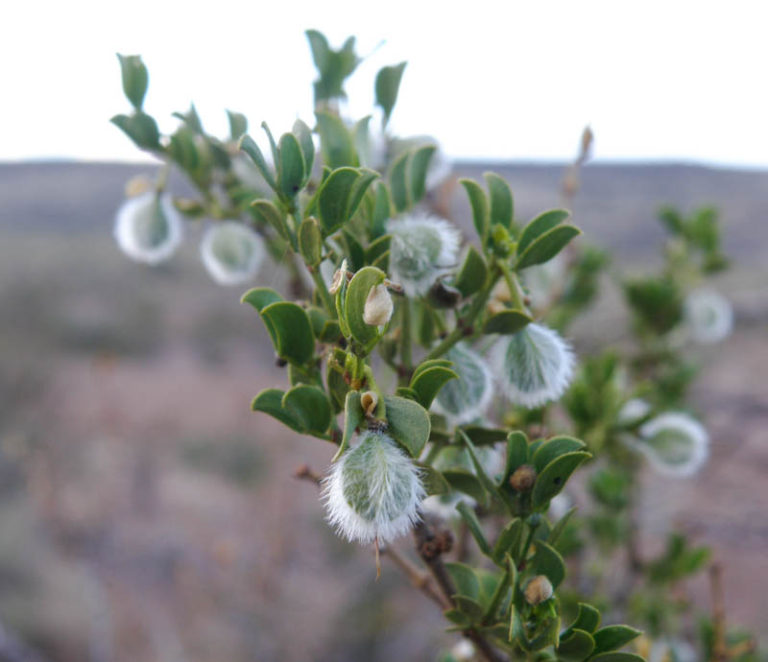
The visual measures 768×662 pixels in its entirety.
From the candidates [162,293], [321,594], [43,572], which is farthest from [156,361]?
[321,594]

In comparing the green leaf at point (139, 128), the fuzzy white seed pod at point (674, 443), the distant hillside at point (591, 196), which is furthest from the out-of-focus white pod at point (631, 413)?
the distant hillside at point (591, 196)

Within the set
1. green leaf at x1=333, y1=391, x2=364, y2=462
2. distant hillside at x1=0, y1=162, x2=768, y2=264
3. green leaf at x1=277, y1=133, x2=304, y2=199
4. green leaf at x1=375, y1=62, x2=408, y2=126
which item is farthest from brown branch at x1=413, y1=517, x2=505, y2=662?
distant hillside at x1=0, y1=162, x2=768, y2=264

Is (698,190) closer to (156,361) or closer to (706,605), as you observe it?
(156,361)

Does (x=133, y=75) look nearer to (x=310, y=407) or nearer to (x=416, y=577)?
(x=310, y=407)

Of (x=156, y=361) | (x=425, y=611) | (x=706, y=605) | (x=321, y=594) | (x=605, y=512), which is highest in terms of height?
(x=605, y=512)

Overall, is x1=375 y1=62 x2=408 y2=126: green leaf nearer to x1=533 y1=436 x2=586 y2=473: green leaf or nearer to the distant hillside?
x1=533 y1=436 x2=586 y2=473: green leaf

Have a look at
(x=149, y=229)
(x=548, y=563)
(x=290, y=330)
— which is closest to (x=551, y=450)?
(x=548, y=563)

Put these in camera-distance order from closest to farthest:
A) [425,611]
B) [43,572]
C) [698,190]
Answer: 1. [425,611]
2. [43,572]
3. [698,190]
